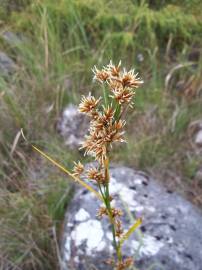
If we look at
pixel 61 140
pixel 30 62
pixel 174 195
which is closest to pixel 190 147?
pixel 174 195

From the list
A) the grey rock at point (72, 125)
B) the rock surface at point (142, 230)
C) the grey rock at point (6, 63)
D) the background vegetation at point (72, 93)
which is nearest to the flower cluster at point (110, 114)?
the rock surface at point (142, 230)

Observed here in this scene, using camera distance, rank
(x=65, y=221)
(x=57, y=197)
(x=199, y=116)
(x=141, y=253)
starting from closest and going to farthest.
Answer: (x=141, y=253) → (x=65, y=221) → (x=57, y=197) → (x=199, y=116)

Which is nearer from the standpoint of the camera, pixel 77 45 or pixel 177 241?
pixel 177 241

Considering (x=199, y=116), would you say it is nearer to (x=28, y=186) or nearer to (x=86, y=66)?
(x=86, y=66)

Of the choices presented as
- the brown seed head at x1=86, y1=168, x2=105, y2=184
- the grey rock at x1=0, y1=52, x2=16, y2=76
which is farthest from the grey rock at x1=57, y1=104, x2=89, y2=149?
the brown seed head at x1=86, y1=168, x2=105, y2=184

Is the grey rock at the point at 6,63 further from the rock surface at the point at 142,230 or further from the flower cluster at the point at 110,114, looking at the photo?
the flower cluster at the point at 110,114

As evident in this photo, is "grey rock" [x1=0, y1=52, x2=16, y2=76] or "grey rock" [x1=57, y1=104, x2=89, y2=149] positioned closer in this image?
"grey rock" [x1=57, y1=104, x2=89, y2=149]

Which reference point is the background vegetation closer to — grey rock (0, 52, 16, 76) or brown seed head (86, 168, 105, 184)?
grey rock (0, 52, 16, 76)
